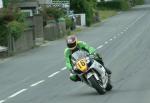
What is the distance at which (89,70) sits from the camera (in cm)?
1599

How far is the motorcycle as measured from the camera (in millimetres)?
15906

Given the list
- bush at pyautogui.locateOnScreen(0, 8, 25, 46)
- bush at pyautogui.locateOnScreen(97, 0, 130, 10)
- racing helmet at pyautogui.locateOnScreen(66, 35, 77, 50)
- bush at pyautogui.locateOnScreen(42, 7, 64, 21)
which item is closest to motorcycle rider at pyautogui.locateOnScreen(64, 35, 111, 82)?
racing helmet at pyautogui.locateOnScreen(66, 35, 77, 50)

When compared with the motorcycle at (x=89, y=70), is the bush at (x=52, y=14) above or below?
below

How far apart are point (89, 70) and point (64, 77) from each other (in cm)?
580

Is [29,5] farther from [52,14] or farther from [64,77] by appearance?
[64,77]

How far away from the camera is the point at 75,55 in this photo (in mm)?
16234

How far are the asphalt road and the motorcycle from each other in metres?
0.30

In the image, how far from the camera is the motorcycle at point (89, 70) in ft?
52.2

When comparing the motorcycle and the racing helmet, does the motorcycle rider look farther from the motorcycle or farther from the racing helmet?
the motorcycle

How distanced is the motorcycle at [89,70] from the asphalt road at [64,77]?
0.98ft

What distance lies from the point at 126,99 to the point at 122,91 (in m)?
1.68

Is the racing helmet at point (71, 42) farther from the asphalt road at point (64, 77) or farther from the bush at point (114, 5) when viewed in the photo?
the bush at point (114, 5)

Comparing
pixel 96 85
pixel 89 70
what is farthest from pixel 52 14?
pixel 96 85

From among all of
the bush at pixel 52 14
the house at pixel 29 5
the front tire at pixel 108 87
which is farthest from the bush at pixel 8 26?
the house at pixel 29 5
